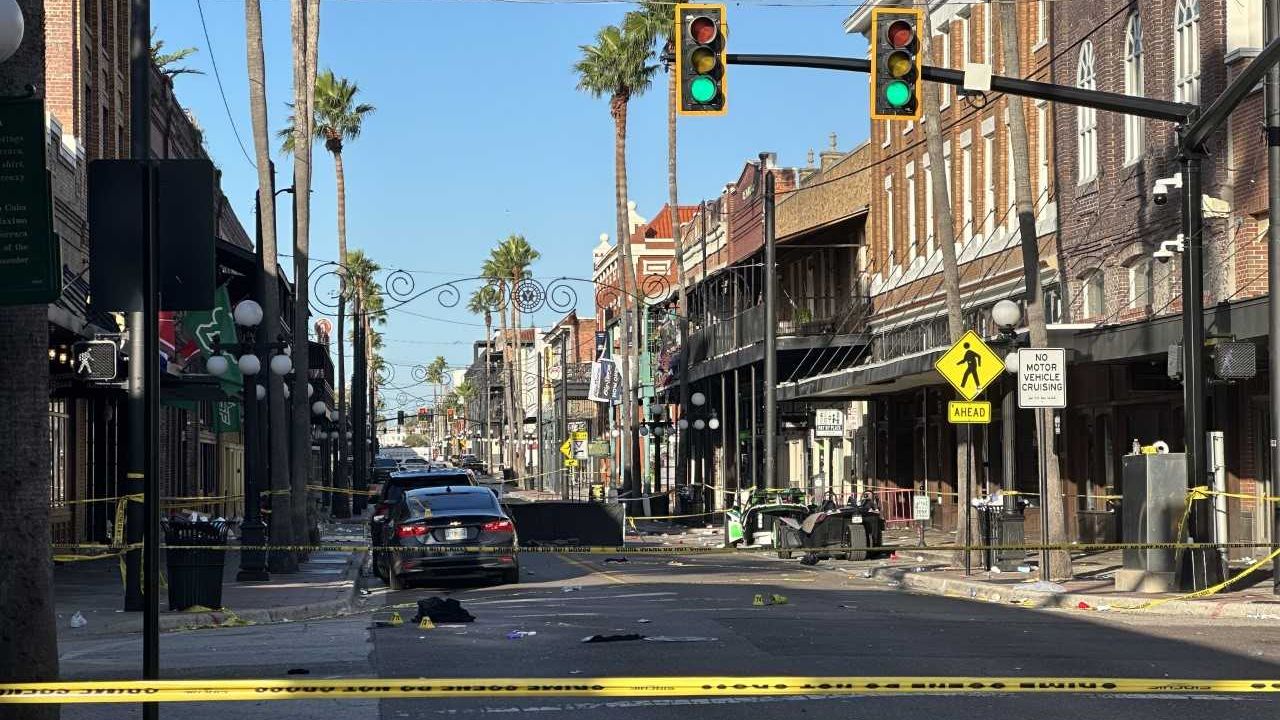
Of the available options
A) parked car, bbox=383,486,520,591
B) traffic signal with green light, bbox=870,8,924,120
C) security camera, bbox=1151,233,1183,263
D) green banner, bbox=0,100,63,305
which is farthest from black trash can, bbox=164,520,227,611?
security camera, bbox=1151,233,1183,263

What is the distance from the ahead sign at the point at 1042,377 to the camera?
2273 centimetres

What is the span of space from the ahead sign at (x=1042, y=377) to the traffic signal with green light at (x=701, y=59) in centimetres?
772

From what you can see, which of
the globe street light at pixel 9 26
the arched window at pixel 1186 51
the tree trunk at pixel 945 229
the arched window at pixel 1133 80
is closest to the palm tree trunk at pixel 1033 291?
the tree trunk at pixel 945 229

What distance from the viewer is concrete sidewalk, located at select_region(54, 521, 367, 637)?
1839 cm

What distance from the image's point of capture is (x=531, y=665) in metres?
13.4

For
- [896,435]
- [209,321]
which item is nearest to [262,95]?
[209,321]

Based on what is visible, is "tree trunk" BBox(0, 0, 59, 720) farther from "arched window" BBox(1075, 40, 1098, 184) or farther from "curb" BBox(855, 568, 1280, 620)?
"arched window" BBox(1075, 40, 1098, 184)

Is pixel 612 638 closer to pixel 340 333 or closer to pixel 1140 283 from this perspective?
pixel 1140 283

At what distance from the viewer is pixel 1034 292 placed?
78.4ft

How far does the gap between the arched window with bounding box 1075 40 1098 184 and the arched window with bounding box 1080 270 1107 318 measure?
1.91 meters

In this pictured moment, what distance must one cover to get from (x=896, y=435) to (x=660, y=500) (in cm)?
739

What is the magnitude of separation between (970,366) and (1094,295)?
28.3 ft

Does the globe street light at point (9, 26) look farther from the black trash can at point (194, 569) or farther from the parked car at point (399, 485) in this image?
the parked car at point (399, 485)

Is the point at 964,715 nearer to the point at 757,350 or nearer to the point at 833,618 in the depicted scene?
the point at 833,618
